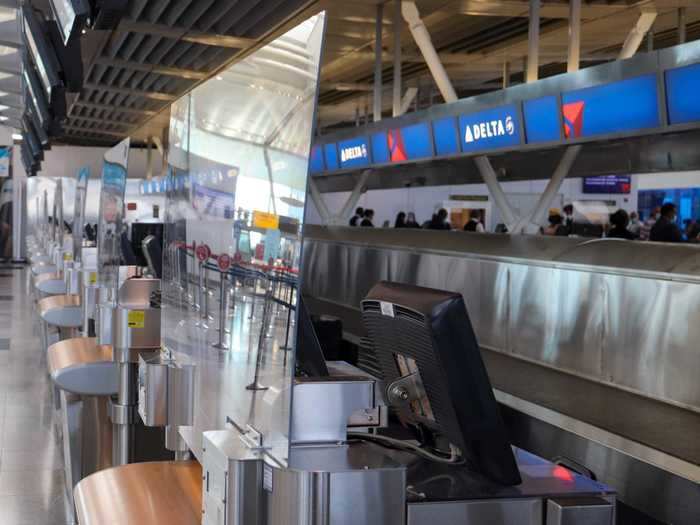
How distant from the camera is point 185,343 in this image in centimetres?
275

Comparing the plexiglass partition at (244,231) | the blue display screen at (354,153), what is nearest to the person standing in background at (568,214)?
the blue display screen at (354,153)

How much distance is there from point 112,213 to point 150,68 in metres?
8.82

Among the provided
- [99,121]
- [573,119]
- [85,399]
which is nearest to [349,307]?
[573,119]

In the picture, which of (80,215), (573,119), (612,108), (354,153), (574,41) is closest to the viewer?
(612,108)

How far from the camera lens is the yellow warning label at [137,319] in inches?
156

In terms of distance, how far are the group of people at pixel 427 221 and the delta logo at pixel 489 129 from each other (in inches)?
214

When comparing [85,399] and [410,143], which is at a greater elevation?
[410,143]

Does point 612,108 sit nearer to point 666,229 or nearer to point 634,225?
point 666,229

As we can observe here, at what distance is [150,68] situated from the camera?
13516mm

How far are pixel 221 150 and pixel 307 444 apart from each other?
90 cm

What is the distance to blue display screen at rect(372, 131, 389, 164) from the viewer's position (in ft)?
36.1

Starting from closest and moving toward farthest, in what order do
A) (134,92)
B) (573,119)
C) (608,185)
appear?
1. (573,119)
2. (134,92)
3. (608,185)

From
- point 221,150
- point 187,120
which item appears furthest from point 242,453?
point 187,120

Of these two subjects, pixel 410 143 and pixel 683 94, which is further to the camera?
pixel 410 143
